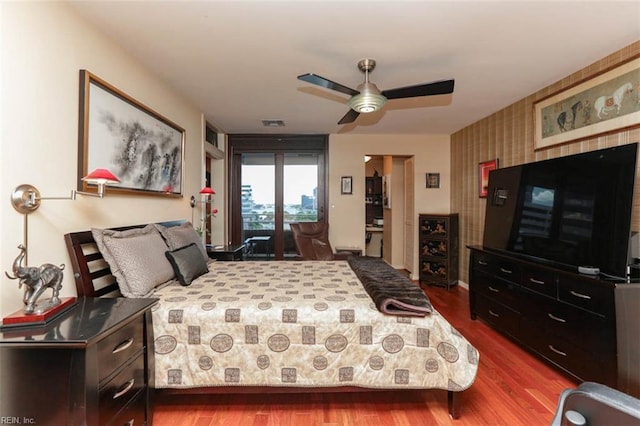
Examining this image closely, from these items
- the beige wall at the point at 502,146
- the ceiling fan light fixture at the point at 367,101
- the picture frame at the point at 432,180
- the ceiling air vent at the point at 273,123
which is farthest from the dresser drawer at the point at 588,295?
the ceiling air vent at the point at 273,123

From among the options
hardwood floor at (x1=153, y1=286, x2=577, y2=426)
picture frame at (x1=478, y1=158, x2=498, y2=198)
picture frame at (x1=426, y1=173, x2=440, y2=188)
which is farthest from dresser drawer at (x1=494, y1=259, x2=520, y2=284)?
picture frame at (x1=426, y1=173, x2=440, y2=188)

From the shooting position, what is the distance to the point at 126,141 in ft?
7.54

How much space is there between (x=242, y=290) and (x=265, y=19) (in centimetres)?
192

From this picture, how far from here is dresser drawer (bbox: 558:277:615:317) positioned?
6.18ft

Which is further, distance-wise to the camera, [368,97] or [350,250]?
[350,250]

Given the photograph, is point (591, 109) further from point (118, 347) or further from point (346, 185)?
point (118, 347)

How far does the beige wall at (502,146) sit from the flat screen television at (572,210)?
1.22 ft

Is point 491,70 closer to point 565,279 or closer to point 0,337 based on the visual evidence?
point 565,279

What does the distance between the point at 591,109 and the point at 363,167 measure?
3.12 metres

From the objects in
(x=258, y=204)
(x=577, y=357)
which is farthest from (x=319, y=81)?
(x=258, y=204)

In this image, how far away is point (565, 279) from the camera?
2.19 metres

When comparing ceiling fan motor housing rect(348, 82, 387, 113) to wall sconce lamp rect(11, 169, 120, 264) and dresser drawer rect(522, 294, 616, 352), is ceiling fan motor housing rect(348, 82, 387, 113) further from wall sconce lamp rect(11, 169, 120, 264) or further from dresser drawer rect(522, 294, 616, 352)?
dresser drawer rect(522, 294, 616, 352)

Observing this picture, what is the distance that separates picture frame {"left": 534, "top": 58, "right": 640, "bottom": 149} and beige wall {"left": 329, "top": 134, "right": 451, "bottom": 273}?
2.06 metres

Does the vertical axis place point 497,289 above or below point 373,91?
below
